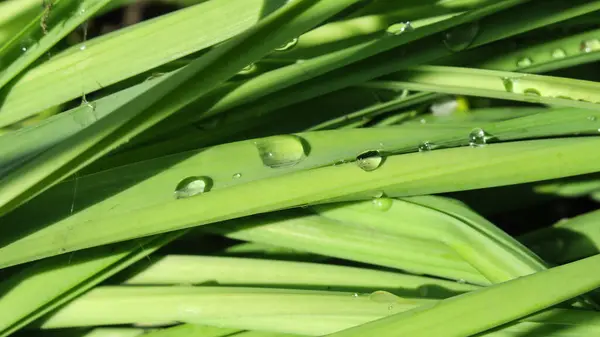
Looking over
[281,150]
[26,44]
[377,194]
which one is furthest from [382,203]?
[26,44]

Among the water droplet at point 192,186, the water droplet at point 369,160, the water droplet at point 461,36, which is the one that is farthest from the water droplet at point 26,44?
the water droplet at point 461,36

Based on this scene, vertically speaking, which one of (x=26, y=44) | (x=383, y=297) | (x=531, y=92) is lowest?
(x=383, y=297)

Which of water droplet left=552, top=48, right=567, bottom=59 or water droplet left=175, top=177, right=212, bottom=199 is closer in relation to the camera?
water droplet left=175, top=177, right=212, bottom=199

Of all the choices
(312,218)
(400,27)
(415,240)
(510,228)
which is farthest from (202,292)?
(510,228)

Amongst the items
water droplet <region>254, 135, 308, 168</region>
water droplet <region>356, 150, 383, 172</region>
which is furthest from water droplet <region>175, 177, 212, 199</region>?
water droplet <region>356, 150, 383, 172</region>

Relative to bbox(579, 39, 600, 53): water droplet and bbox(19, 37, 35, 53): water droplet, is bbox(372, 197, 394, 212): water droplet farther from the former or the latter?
bbox(19, 37, 35, 53): water droplet

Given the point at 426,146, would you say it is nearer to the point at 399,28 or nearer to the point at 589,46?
the point at 399,28
